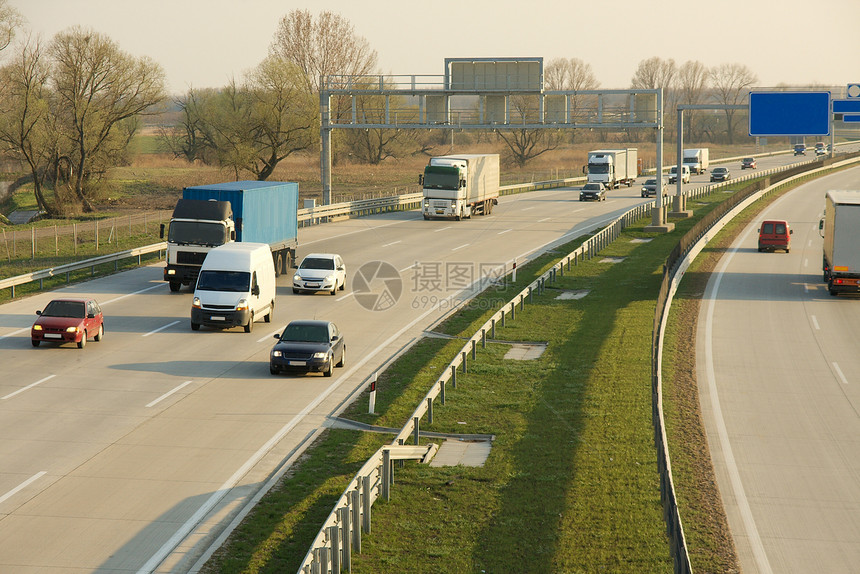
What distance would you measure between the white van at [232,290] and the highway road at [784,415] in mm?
12891

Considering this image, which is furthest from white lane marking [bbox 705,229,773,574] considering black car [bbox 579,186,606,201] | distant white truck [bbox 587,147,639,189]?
distant white truck [bbox 587,147,639,189]

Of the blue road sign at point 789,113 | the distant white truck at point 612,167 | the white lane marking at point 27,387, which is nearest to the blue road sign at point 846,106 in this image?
the blue road sign at point 789,113

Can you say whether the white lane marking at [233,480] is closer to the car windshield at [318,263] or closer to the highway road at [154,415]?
the highway road at [154,415]

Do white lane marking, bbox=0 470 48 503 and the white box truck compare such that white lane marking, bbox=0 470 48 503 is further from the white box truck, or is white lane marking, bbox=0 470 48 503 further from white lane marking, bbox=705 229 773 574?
the white box truck

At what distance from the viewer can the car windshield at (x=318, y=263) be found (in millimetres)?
35438

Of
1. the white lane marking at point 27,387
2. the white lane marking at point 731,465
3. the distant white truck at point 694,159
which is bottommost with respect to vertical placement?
the white lane marking at point 731,465

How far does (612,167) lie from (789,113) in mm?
40178

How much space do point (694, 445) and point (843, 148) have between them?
16820 centimetres

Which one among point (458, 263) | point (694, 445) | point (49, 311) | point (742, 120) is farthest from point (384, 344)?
point (742, 120)

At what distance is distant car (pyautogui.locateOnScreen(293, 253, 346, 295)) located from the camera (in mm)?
34875

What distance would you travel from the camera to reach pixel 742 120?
635ft

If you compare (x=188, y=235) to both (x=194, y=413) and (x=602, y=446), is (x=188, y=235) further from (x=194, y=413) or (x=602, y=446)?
(x=602, y=446)

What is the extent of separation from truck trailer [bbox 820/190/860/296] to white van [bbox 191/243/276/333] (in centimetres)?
2109

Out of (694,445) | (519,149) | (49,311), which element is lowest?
(694,445)
